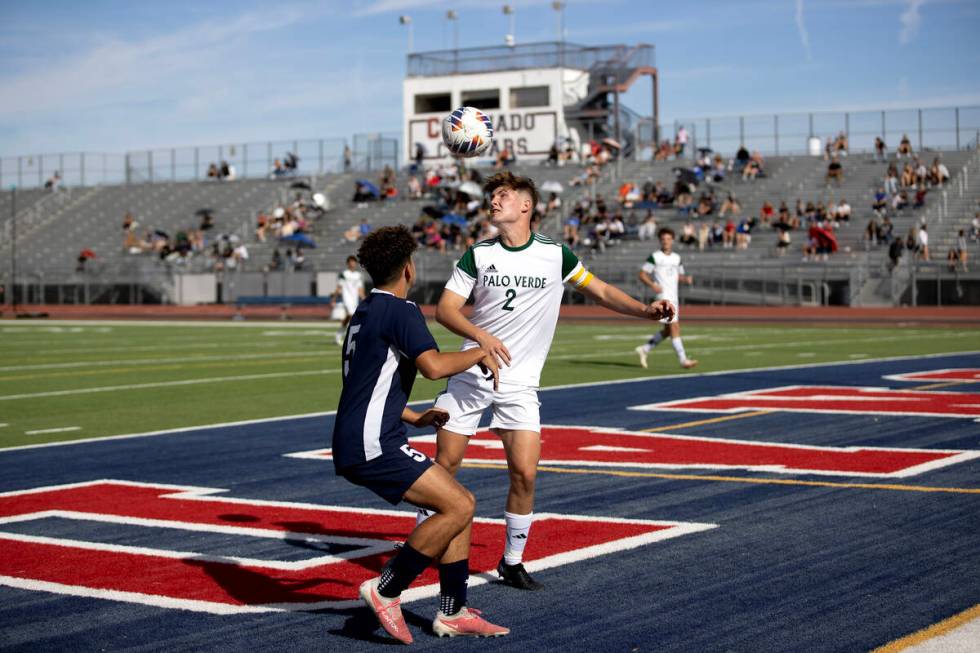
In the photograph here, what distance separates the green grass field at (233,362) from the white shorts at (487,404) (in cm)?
745

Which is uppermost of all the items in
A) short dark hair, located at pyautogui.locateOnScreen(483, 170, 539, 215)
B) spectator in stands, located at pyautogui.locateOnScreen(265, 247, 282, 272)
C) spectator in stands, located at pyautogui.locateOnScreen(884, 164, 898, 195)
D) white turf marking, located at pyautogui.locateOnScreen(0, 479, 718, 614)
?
spectator in stands, located at pyautogui.locateOnScreen(884, 164, 898, 195)

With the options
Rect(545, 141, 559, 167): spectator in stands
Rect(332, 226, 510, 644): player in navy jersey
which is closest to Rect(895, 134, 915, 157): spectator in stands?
Rect(545, 141, 559, 167): spectator in stands

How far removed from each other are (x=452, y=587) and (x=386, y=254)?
5.02 ft

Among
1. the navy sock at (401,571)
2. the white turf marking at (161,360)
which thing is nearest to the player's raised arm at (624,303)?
the navy sock at (401,571)

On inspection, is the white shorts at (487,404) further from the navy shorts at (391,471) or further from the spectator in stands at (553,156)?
the spectator in stands at (553,156)

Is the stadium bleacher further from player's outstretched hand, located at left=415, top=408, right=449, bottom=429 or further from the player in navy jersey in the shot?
the player in navy jersey

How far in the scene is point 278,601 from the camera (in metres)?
6.58

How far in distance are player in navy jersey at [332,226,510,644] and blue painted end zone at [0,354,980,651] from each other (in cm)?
24

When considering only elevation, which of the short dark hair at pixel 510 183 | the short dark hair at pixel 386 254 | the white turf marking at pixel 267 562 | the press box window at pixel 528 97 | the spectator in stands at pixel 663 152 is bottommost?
the white turf marking at pixel 267 562

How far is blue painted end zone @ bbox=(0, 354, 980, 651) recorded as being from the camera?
590cm

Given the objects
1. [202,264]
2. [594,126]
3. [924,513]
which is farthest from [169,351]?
[594,126]

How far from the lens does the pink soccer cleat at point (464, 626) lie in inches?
232

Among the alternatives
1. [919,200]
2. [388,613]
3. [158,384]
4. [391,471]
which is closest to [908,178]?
[919,200]

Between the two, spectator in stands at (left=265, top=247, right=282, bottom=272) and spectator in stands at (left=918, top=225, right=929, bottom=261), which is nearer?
spectator in stands at (left=918, top=225, right=929, bottom=261)
